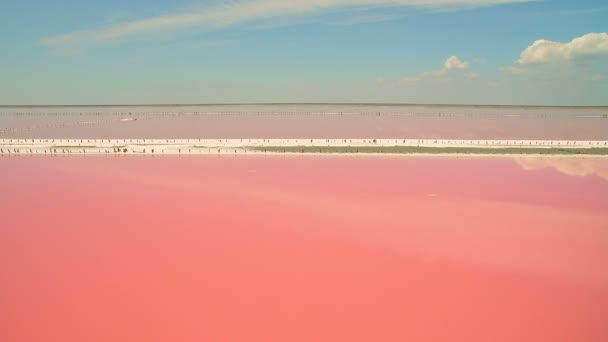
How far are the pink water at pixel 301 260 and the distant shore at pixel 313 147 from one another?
9.39 metres

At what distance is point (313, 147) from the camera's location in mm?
30047

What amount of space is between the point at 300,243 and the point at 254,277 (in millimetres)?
2415

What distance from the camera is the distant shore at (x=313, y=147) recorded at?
28.0 m

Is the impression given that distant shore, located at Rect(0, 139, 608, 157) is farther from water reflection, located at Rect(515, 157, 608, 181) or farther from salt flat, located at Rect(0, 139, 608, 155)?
water reflection, located at Rect(515, 157, 608, 181)

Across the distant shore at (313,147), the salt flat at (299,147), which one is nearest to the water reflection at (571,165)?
the distant shore at (313,147)

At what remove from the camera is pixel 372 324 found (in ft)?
25.2

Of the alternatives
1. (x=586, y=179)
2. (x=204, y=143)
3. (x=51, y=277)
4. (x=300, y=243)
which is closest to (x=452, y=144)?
(x=586, y=179)

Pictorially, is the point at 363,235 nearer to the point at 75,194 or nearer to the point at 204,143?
the point at 75,194

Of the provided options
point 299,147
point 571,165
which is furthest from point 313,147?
point 571,165

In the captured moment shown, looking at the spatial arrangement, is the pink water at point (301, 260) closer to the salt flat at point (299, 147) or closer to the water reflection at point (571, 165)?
the water reflection at point (571, 165)

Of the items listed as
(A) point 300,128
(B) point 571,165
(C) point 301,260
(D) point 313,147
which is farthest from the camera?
(A) point 300,128

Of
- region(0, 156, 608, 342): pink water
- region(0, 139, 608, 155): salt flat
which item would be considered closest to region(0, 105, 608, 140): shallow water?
region(0, 139, 608, 155): salt flat

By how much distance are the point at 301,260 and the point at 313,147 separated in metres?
20.3

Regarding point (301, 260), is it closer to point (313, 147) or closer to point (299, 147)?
point (299, 147)
